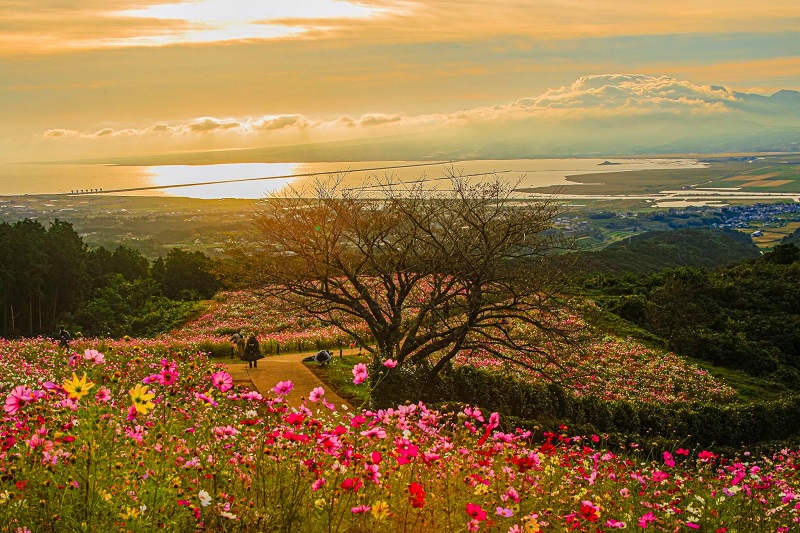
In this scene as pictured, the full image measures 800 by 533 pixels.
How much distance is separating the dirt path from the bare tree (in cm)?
173

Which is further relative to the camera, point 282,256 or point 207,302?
point 207,302

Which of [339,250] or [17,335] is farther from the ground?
[339,250]

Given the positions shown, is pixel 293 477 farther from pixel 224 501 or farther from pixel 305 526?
pixel 224 501

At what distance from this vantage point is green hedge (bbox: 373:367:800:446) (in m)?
17.2

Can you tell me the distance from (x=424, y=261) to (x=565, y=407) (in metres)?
4.98

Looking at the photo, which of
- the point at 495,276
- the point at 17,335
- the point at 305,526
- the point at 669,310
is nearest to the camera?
the point at 305,526

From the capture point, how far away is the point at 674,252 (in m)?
79.2

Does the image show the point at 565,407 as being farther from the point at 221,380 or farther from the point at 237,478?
the point at 221,380

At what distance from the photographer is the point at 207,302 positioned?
139 feet

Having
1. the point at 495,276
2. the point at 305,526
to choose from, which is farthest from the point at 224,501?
the point at 495,276

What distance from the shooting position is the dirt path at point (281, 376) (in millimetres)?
18903

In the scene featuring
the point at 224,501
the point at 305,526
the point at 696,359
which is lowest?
the point at 696,359

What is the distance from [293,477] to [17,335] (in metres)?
38.9

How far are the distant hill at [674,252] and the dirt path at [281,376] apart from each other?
4151 centimetres
